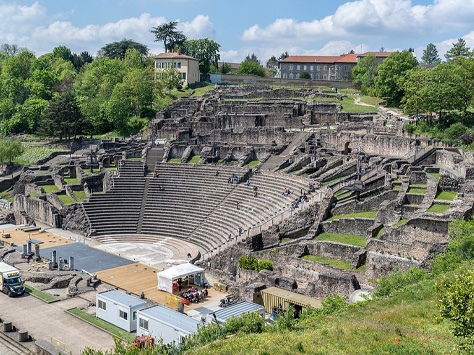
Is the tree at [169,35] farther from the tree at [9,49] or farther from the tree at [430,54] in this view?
the tree at [430,54]

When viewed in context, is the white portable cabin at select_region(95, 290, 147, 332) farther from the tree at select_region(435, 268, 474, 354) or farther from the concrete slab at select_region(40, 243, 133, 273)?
the tree at select_region(435, 268, 474, 354)

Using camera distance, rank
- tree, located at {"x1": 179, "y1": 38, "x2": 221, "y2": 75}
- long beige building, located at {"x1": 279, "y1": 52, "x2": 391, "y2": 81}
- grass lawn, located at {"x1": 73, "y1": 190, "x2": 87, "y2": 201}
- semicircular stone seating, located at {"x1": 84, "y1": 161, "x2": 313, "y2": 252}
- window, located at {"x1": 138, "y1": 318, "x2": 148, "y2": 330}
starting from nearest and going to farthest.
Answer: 1. window, located at {"x1": 138, "y1": 318, "x2": 148, "y2": 330}
2. semicircular stone seating, located at {"x1": 84, "y1": 161, "x2": 313, "y2": 252}
3. grass lawn, located at {"x1": 73, "y1": 190, "x2": 87, "y2": 201}
4. tree, located at {"x1": 179, "y1": 38, "x2": 221, "y2": 75}
5. long beige building, located at {"x1": 279, "y1": 52, "x2": 391, "y2": 81}

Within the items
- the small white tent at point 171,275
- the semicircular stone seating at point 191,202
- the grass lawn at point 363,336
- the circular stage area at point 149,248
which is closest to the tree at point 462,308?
the grass lawn at point 363,336

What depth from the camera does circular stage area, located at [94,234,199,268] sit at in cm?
3847

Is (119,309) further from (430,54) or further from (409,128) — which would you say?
(430,54)

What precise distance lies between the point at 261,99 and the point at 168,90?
838 inches

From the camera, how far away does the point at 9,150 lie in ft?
222

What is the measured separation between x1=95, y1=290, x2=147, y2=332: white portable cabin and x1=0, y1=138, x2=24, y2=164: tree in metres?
48.1

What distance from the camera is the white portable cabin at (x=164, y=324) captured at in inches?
869

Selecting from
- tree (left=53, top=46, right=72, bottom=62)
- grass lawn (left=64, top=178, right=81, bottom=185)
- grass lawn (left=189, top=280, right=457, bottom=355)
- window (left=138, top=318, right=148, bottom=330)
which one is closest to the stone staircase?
grass lawn (left=64, top=178, right=81, bottom=185)

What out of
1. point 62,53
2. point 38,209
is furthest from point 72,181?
point 62,53

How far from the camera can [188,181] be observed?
167 feet

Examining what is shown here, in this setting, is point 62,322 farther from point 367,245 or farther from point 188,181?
point 188,181

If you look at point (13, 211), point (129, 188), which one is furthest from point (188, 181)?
point (13, 211)
